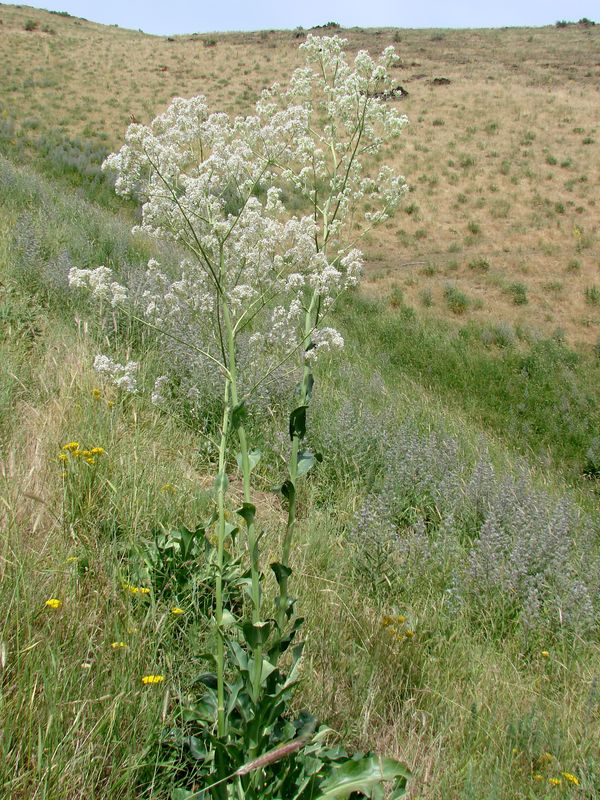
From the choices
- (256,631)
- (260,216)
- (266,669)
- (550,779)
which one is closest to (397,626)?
(550,779)

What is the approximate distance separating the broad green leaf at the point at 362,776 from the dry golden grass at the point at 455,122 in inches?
431

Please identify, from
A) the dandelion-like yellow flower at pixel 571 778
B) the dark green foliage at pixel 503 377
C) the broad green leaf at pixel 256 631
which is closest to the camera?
the broad green leaf at pixel 256 631

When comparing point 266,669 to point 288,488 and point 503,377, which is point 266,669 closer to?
point 288,488

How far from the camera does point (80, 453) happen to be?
2.72 metres

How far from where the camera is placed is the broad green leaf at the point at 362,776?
1592 millimetres

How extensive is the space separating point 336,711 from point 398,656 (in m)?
0.43

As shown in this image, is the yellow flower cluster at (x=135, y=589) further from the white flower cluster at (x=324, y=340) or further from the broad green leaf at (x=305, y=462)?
the white flower cluster at (x=324, y=340)

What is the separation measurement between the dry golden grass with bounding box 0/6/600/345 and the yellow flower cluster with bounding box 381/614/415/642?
9826 mm

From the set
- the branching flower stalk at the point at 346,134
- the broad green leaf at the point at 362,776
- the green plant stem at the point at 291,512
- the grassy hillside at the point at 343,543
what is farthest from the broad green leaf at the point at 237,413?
the broad green leaf at the point at 362,776

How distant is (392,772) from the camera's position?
1.58 metres

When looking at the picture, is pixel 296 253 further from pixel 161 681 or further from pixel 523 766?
pixel 523 766

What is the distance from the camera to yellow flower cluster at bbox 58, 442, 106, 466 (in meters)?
2.72

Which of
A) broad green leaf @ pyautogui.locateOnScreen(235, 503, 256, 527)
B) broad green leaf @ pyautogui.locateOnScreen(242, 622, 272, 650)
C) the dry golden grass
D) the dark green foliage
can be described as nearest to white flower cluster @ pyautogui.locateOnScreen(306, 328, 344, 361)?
broad green leaf @ pyautogui.locateOnScreen(235, 503, 256, 527)

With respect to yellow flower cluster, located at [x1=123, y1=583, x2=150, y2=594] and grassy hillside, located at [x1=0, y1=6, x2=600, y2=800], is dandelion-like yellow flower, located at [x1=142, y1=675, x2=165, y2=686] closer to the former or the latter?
grassy hillside, located at [x1=0, y1=6, x2=600, y2=800]
